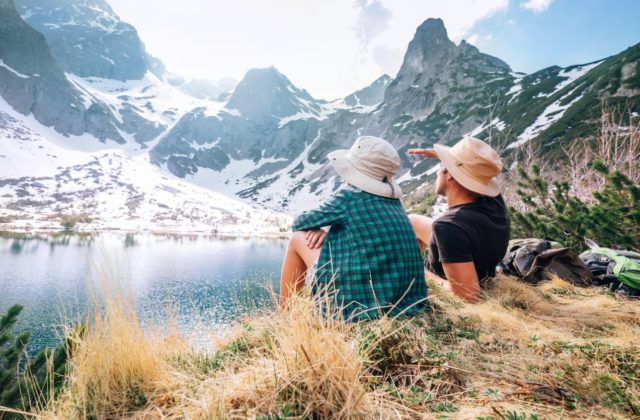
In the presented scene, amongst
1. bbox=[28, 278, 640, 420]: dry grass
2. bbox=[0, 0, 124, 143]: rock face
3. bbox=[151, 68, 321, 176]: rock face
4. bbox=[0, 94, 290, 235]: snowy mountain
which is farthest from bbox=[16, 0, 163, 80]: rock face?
bbox=[28, 278, 640, 420]: dry grass

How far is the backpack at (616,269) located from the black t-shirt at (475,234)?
1303mm

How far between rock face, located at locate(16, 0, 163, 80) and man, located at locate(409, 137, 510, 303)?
230 meters

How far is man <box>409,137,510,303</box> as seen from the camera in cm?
277

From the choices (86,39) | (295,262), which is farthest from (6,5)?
(295,262)

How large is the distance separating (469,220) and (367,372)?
6.66ft

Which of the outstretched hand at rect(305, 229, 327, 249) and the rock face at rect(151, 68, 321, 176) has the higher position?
the rock face at rect(151, 68, 321, 176)

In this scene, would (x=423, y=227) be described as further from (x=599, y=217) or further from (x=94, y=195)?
(x=94, y=195)

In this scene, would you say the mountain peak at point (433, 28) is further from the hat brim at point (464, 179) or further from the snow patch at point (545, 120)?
the hat brim at point (464, 179)

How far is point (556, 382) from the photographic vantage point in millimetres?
1213

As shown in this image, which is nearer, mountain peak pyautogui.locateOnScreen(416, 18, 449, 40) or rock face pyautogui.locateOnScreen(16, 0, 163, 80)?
mountain peak pyautogui.locateOnScreen(416, 18, 449, 40)

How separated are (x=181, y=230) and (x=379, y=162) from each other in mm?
80791

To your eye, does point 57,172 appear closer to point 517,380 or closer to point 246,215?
point 246,215

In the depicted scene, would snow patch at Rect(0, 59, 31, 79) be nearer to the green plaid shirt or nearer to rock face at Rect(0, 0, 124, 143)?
rock face at Rect(0, 0, 124, 143)

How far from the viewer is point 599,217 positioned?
211 inches
